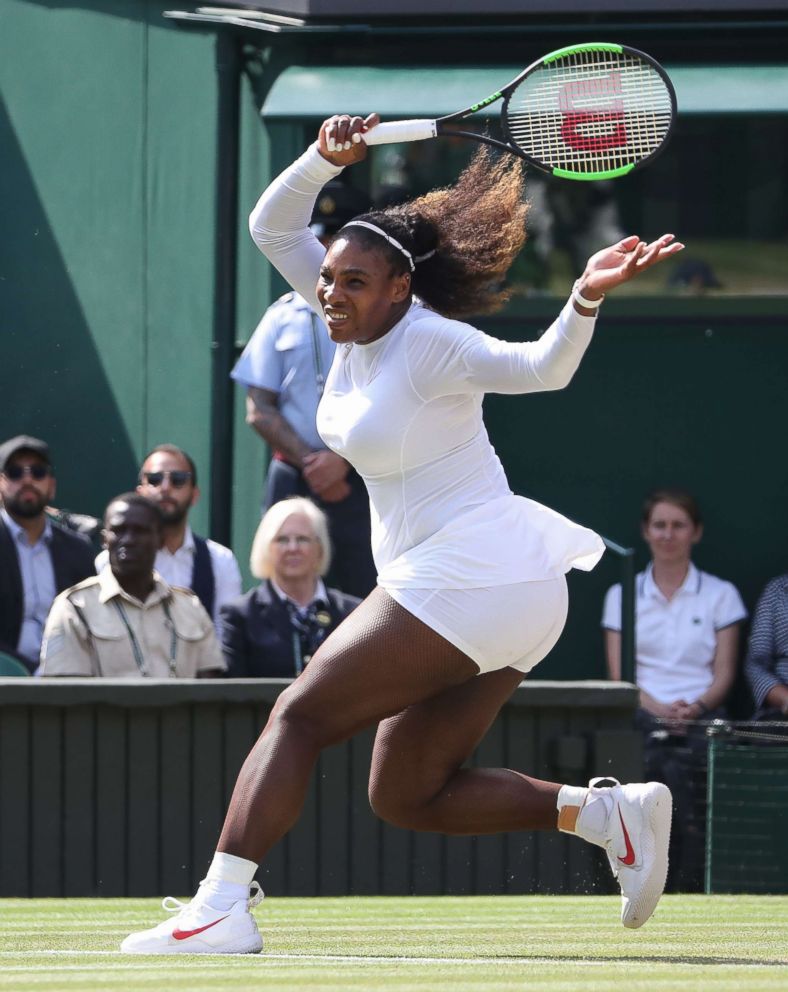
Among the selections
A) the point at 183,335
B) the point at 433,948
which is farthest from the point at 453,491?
the point at 183,335

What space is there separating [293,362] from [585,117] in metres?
3.33

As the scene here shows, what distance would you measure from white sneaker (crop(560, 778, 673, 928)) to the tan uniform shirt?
3187 mm

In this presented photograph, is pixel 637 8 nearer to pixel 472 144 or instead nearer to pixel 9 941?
pixel 472 144

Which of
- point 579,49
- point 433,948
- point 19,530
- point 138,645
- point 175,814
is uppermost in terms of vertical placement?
point 579,49

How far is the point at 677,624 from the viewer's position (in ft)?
29.7

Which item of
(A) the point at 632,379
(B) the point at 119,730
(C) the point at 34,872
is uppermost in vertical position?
(A) the point at 632,379

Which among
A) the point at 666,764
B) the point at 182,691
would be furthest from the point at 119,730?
the point at 666,764

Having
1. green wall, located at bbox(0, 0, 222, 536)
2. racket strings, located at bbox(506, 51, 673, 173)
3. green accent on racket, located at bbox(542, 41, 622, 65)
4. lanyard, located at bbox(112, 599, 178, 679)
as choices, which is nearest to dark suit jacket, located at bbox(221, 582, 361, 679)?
lanyard, located at bbox(112, 599, 178, 679)

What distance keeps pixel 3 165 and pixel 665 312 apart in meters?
3.43

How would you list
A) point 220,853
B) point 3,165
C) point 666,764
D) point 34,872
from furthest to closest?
point 3,165, point 666,764, point 34,872, point 220,853

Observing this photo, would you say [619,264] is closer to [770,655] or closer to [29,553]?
[29,553]

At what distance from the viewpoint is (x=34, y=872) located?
7262mm

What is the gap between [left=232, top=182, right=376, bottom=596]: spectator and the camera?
865 centimetres

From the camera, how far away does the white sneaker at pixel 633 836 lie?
4.88 metres
